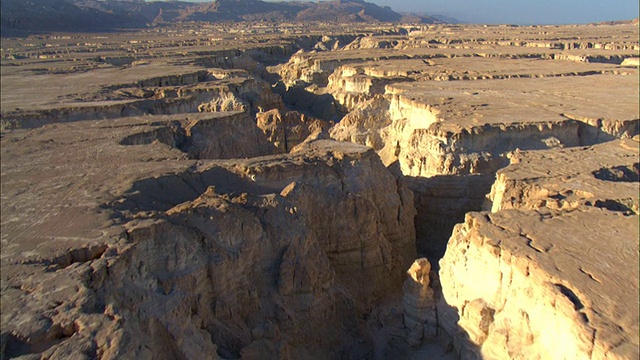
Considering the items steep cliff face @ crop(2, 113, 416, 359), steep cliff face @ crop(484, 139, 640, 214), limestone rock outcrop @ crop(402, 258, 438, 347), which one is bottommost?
limestone rock outcrop @ crop(402, 258, 438, 347)

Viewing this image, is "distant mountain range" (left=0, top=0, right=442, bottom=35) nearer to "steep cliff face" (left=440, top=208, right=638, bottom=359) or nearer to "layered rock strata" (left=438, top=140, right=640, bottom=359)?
"layered rock strata" (left=438, top=140, right=640, bottom=359)

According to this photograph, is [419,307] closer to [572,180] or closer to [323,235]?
[323,235]

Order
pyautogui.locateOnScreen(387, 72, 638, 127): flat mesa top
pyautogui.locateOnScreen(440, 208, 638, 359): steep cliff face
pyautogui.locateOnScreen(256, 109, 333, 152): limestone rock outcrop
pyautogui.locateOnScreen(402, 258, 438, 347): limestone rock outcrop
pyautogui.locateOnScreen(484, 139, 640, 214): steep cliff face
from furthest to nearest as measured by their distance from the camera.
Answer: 1. pyautogui.locateOnScreen(256, 109, 333, 152): limestone rock outcrop
2. pyautogui.locateOnScreen(387, 72, 638, 127): flat mesa top
3. pyautogui.locateOnScreen(484, 139, 640, 214): steep cliff face
4. pyautogui.locateOnScreen(402, 258, 438, 347): limestone rock outcrop
5. pyautogui.locateOnScreen(440, 208, 638, 359): steep cliff face

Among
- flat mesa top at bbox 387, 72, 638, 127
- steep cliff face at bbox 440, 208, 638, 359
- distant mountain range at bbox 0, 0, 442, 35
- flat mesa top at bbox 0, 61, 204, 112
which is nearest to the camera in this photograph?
steep cliff face at bbox 440, 208, 638, 359

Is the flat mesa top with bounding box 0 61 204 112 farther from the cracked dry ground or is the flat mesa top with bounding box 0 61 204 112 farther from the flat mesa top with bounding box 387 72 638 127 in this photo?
the flat mesa top with bounding box 387 72 638 127

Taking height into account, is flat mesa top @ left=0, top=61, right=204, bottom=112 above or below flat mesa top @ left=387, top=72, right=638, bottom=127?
below

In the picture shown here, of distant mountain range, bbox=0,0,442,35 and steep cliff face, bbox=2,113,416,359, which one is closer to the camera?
steep cliff face, bbox=2,113,416,359

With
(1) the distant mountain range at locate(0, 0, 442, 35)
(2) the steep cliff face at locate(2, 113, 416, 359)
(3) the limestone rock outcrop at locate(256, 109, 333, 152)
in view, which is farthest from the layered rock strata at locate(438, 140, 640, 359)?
(1) the distant mountain range at locate(0, 0, 442, 35)
